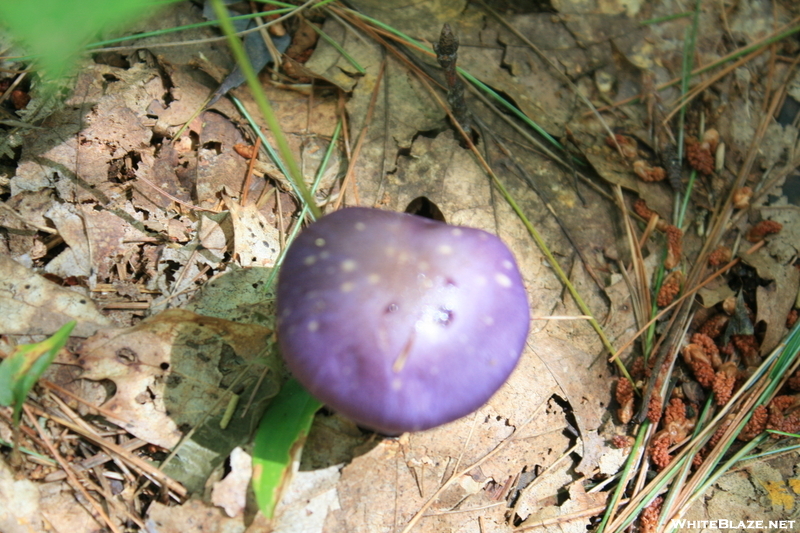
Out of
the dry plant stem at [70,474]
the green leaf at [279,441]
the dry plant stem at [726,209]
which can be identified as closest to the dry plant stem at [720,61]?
the dry plant stem at [726,209]

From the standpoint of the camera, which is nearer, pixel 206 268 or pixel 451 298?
pixel 451 298

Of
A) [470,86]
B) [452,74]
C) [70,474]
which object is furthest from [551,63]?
[70,474]

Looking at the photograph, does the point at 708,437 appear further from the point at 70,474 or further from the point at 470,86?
the point at 70,474

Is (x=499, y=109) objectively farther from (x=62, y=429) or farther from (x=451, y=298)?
(x=62, y=429)

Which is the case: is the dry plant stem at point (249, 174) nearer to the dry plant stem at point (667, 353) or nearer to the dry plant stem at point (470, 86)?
the dry plant stem at point (470, 86)

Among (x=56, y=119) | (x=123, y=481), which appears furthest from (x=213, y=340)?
(x=56, y=119)

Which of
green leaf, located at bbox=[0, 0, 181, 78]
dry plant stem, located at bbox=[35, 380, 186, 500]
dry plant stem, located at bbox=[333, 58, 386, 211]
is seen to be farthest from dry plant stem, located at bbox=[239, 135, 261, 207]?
green leaf, located at bbox=[0, 0, 181, 78]

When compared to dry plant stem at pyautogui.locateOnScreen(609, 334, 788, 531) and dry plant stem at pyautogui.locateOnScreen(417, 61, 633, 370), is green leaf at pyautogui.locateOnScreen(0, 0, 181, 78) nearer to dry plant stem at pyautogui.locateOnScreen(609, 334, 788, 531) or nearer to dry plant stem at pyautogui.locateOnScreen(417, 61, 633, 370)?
dry plant stem at pyautogui.locateOnScreen(417, 61, 633, 370)
